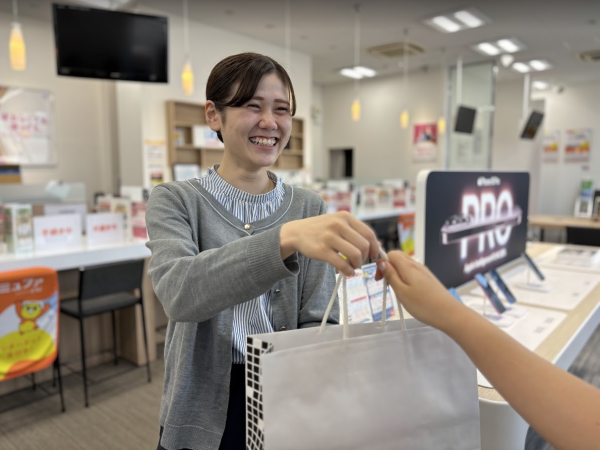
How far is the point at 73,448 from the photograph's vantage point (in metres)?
2.21

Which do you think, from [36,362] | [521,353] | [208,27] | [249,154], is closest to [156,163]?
[208,27]

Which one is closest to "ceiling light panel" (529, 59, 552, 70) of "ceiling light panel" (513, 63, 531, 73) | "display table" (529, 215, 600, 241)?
"ceiling light panel" (513, 63, 531, 73)

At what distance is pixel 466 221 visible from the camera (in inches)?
72.9

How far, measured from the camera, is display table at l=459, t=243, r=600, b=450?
1.09 metres

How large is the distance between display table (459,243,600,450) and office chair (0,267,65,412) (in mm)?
2042

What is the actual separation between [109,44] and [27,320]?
127 inches

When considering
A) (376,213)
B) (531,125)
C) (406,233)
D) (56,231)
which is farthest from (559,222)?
(56,231)

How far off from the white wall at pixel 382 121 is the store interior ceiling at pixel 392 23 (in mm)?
963

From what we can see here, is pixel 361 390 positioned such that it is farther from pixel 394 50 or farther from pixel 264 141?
pixel 394 50

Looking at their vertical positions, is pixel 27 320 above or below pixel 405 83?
below

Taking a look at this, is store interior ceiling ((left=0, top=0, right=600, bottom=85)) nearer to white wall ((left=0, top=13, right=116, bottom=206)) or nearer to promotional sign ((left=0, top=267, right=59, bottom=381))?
white wall ((left=0, top=13, right=116, bottom=206))

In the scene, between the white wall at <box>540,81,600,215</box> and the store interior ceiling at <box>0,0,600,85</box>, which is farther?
the white wall at <box>540,81,600,215</box>

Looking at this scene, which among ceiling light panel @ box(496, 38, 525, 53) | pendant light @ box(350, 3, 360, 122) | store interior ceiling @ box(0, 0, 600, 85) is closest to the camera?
store interior ceiling @ box(0, 0, 600, 85)

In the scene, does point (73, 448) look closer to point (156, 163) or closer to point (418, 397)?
point (418, 397)
